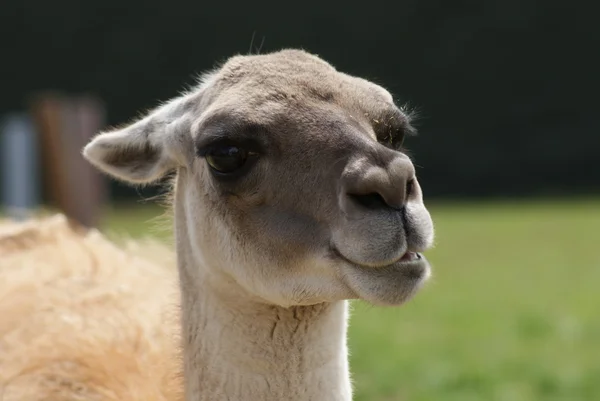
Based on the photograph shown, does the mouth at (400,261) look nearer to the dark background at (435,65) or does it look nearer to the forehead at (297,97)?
the forehead at (297,97)

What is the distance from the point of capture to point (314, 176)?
9.27 feet

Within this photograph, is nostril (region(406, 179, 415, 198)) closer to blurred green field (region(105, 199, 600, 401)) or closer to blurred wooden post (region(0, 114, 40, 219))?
blurred green field (region(105, 199, 600, 401))

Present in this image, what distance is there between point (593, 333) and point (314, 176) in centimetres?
485

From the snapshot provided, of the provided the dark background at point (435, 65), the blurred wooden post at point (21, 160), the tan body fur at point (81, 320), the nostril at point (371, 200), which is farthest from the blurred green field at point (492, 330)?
the dark background at point (435, 65)

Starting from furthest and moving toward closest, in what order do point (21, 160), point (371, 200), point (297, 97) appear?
point (21, 160) → point (297, 97) → point (371, 200)

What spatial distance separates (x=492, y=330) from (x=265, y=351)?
14.8ft

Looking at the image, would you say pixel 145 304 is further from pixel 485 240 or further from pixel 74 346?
pixel 485 240

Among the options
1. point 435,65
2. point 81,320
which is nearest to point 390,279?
point 81,320

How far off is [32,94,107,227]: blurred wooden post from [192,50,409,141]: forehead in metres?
4.82

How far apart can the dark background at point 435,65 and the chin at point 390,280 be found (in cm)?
1765

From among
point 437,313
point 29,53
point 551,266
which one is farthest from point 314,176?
point 29,53

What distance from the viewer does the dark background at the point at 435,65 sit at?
2083cm

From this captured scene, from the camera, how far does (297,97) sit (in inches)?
117

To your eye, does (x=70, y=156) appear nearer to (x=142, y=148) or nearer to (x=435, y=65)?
(x=142, y=148)
